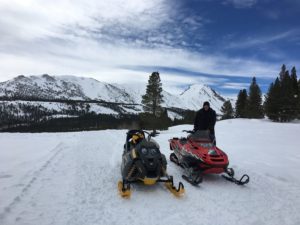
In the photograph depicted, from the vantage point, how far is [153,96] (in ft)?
116

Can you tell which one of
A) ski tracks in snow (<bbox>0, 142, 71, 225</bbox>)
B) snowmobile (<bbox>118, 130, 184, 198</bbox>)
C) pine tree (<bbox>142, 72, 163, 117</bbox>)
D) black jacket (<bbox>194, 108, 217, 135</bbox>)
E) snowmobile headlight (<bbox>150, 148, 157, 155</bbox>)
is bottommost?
ski tracks in snow (<bbox>0, 142, 71, 225</bbox>)

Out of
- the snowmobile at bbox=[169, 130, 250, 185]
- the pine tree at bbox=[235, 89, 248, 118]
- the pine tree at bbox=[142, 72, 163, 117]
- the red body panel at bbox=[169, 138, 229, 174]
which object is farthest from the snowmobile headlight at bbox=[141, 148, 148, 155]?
the pine tree at bbox=[235, 89, 248, 118]

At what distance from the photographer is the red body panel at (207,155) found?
25.2ft

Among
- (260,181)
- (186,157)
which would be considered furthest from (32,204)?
(260,181)

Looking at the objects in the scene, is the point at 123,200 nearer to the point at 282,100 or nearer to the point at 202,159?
the point at 202,159

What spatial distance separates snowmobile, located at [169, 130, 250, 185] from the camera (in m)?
7.67

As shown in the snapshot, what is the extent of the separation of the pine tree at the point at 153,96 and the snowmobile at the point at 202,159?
26.1 metres

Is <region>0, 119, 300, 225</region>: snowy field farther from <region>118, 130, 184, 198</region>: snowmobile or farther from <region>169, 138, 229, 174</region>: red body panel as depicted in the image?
<region>169, 138, 229, 174</region>: red body panel

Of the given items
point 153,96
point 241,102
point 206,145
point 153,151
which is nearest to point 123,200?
point 153,151

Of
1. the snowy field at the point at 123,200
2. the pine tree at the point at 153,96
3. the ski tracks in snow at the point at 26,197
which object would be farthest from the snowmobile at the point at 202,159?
the pine tree at the point at 153,96

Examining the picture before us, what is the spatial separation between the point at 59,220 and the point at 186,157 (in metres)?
4.71

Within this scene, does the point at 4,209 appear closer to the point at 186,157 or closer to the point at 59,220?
the point at 59,220

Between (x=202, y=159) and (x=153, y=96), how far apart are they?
27900 millimetres

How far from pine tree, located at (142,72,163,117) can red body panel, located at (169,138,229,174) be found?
87.0ft
